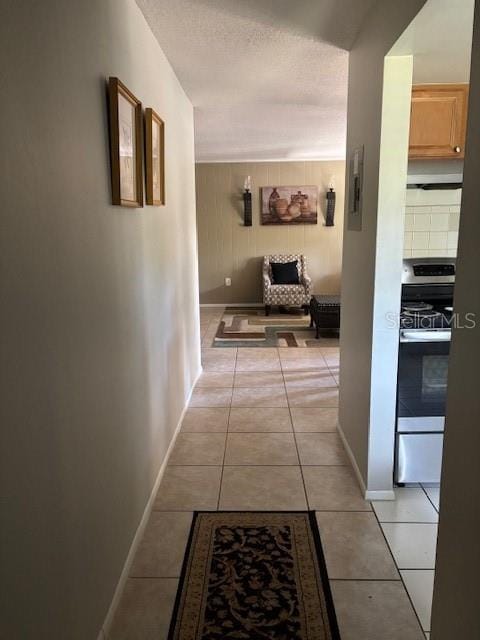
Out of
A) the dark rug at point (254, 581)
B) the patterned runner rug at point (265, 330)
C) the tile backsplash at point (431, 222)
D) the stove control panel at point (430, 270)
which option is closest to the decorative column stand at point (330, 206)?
the patterned runner rug at point (265, 330)

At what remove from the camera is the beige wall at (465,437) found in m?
1.02

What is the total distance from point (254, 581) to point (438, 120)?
2328 mm

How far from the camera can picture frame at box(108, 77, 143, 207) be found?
1.63 metres

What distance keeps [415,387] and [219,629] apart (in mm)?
1384

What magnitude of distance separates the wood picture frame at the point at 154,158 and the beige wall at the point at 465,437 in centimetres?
149

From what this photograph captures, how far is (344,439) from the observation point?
2.88 meters

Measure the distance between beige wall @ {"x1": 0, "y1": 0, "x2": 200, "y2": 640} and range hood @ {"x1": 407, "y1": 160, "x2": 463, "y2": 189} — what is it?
1511mm

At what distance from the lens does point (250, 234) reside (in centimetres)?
762

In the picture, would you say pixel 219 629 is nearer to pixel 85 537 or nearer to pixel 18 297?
pixel 85 537

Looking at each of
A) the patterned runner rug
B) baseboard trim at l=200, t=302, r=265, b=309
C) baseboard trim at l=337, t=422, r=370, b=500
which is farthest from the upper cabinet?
baseboard trim at l=200, t=302, r=265, b=309

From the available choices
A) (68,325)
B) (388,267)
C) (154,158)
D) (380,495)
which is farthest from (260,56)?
(380,495)

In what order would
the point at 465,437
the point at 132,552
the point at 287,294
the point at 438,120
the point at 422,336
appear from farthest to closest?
1. the point at 287,294
2. the point at 438,120
3. the point at 422,336
4. the point at 132,552
5. the point at 465,437

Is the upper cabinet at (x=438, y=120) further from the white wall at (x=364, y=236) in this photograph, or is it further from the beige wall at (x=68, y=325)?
the beige wall at (x=68, y=325)

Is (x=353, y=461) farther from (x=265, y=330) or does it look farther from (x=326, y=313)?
(x=265, y=330)
